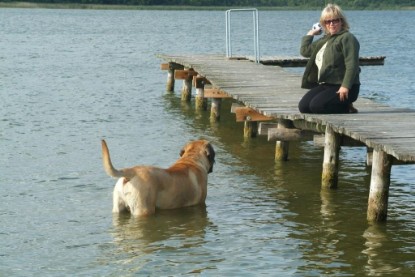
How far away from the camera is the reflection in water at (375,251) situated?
9.23m

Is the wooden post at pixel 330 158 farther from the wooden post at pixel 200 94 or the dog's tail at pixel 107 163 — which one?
the wooden post at pixel 200 94

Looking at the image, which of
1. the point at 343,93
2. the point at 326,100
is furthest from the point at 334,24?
the point at 326,100

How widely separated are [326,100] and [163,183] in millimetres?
2805

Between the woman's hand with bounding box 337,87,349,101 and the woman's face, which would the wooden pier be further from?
the woman's face

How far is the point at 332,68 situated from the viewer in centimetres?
1215

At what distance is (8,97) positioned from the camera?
23797mm

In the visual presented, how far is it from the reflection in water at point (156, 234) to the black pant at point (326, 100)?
2123 mm

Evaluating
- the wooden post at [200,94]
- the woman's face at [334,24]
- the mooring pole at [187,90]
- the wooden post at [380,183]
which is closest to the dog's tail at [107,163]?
the wooden post at [380,183]

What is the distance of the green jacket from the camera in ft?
38.5

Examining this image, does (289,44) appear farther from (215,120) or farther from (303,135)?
(303,135)

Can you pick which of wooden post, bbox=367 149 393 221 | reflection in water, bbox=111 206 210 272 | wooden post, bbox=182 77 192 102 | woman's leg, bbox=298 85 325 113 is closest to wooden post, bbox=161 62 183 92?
wooden post, bbox=182 77 192 102

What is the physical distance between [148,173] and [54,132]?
26.1ft

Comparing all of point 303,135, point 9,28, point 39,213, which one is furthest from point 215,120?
point 9,28

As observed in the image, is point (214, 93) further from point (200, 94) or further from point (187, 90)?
point (187, 90)
